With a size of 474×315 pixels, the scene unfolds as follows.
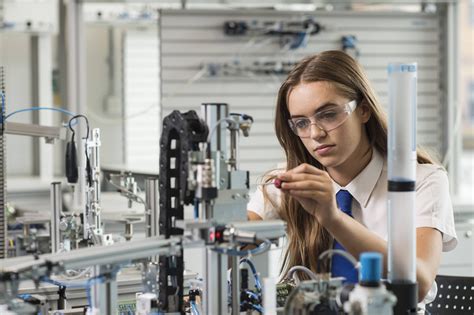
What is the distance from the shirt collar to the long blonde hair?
5cm

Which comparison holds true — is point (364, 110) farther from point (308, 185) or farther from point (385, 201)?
point (308, 185)

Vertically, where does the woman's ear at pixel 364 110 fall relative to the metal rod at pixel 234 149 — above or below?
above

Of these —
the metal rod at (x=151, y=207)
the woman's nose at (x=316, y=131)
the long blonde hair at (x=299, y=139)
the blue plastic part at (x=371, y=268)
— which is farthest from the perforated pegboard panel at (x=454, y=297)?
the blue plastic part at (x=371, y=268)

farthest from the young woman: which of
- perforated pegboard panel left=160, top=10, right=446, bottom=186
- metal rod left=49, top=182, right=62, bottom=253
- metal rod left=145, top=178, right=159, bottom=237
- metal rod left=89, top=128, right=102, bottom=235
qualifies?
perforated pegboard panel left=160, top=10, right=446, bottom=186

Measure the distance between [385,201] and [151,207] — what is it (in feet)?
2.23

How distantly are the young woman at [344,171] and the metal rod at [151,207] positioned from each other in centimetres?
31

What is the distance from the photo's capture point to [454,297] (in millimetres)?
2686

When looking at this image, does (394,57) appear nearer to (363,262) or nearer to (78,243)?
(78,243)

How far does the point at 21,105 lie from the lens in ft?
20.2

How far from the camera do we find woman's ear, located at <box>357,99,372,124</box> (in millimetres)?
2316

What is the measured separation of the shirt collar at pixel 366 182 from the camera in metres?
2.40

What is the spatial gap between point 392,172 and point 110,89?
16.6 ft

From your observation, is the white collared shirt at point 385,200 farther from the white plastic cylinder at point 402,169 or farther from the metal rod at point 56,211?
the metal rod at point 56,211

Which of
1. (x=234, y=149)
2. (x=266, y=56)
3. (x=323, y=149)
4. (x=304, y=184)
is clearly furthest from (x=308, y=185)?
(x=266, y=56)
